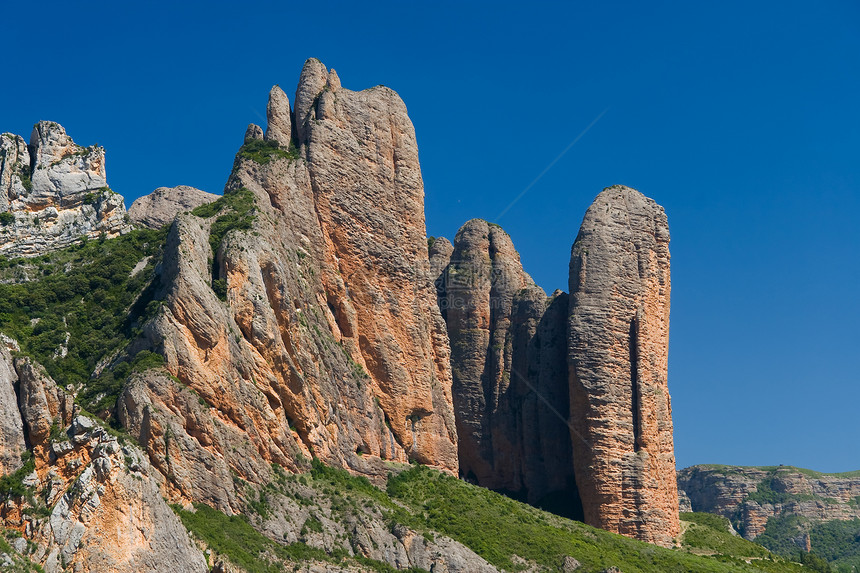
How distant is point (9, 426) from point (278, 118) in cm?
3816

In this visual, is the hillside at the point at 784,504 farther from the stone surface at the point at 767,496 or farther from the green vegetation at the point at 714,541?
the green vegetation at the point at 714,541

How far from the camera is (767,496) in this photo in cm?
17888

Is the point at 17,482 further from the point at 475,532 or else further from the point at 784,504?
the point at 784,504

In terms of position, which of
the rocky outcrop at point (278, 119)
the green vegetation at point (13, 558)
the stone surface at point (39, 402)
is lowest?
the green vegetation at point (13, 558)

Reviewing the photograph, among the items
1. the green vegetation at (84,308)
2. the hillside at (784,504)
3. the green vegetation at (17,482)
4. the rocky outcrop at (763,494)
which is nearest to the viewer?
the green vegetation at (17,482)

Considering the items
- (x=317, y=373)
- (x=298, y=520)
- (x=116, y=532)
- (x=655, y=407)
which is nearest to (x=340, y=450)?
(x=317, y=373)

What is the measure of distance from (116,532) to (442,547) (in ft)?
70.3

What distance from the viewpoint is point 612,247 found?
101438 mm

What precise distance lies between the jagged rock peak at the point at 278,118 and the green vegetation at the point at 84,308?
394 inches

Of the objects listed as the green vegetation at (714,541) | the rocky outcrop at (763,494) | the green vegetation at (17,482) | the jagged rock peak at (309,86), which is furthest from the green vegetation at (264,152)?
the rocky outcrop at (763,494)

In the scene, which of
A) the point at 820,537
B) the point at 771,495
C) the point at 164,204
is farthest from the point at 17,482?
the point at 771,495

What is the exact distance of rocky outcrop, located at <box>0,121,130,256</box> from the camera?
89.5 metres

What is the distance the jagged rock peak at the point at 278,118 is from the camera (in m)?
89.6

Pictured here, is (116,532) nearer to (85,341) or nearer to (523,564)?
(85,341)
